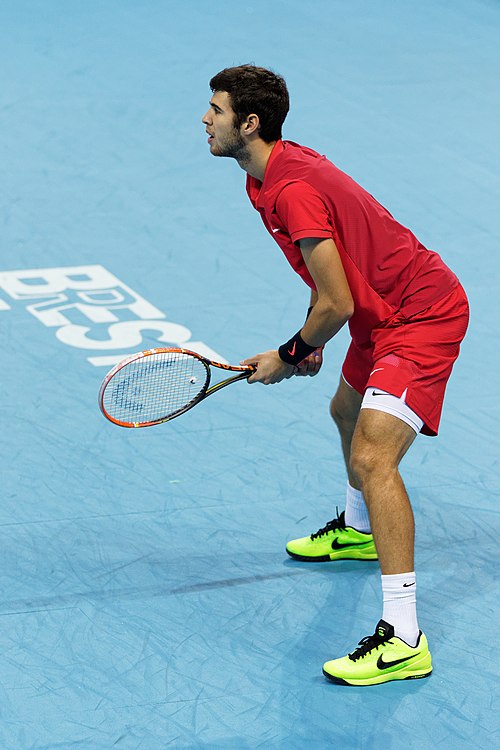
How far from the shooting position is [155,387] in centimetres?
470

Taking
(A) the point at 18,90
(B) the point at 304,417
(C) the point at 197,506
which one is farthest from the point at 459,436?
(A) the point at 18,90

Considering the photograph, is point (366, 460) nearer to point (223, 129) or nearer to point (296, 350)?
point (296, 350)

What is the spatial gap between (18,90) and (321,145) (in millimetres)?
2628

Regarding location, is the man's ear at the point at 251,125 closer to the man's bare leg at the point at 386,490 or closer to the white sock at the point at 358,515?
the man's bare leg at the point at 386,490

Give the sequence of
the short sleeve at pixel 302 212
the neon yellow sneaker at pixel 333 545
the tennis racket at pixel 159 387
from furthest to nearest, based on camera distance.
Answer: the neon yellow sneaker at pixel 333 545 → the tennis racket at pixel 159 387 → the short sleeve at pixel 302 212

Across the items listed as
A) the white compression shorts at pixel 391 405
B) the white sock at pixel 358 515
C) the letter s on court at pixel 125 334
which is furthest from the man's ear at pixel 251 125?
the letter s on court at pixel 125 334

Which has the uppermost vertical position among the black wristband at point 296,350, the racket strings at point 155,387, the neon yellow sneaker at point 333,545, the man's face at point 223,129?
the man's face at point 223,129

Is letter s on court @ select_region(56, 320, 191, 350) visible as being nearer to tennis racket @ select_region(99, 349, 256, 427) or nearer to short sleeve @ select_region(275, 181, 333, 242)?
tennis racket @ select_region(99, 349, 256, 427)

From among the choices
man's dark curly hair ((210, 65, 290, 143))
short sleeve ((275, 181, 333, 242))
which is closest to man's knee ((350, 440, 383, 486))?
short sleeve ((275, 181, 333, 242))

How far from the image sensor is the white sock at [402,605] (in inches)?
170

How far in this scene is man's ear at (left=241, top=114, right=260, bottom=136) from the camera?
14.4ft

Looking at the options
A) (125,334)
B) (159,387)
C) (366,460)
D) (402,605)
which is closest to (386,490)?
(366,460)

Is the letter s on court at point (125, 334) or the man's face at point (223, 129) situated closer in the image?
the man's face at point (223, 129)

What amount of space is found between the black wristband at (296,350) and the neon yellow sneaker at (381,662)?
3.11ft
